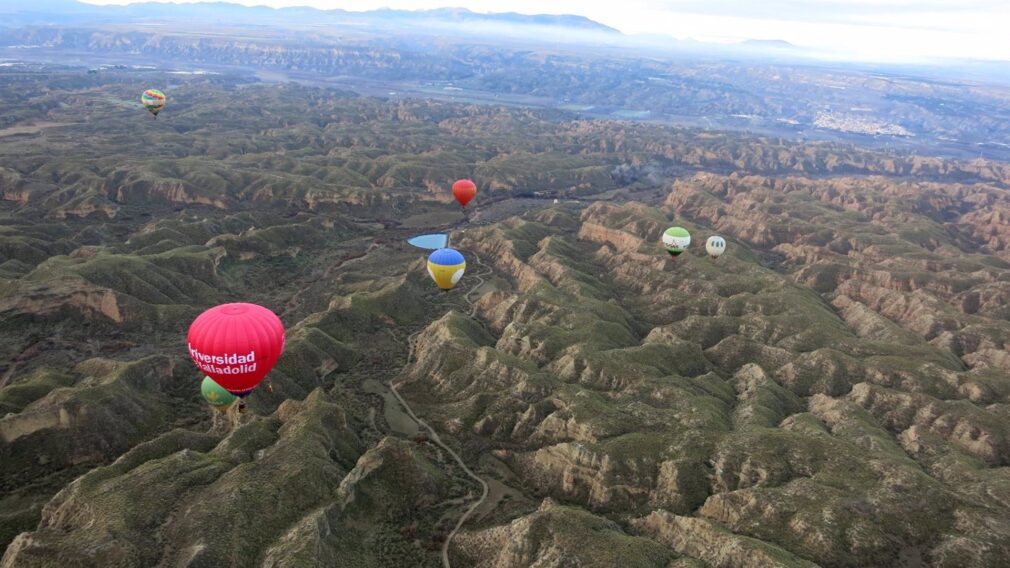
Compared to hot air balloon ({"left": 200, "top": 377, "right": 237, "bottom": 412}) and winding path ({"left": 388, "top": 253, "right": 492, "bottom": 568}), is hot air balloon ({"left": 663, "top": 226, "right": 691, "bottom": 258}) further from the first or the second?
hot air balloon ({"left": 200, "top": 377, "right": 237, "bottom": 412})

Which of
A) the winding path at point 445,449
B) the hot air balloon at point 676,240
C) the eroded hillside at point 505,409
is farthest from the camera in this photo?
the hot air balloon at point 676,240

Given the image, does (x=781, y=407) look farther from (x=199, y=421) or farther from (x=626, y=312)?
(x=199, y=421)

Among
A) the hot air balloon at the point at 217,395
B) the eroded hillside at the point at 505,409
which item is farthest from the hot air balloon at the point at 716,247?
the hot air balloon at the point at 217,395

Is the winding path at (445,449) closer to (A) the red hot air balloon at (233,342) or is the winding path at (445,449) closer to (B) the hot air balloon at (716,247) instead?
(A) the red hot air balloon at (233,342)

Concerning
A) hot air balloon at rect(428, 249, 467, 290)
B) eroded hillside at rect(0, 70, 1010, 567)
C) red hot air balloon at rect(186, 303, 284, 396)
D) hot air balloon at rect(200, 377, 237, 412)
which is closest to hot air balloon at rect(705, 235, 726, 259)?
eroded hillside at rect(0, 70, 1010, 567)

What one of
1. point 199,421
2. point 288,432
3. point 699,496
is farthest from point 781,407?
point 199,421

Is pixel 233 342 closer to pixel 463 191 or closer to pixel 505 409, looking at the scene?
pixel 505 409
